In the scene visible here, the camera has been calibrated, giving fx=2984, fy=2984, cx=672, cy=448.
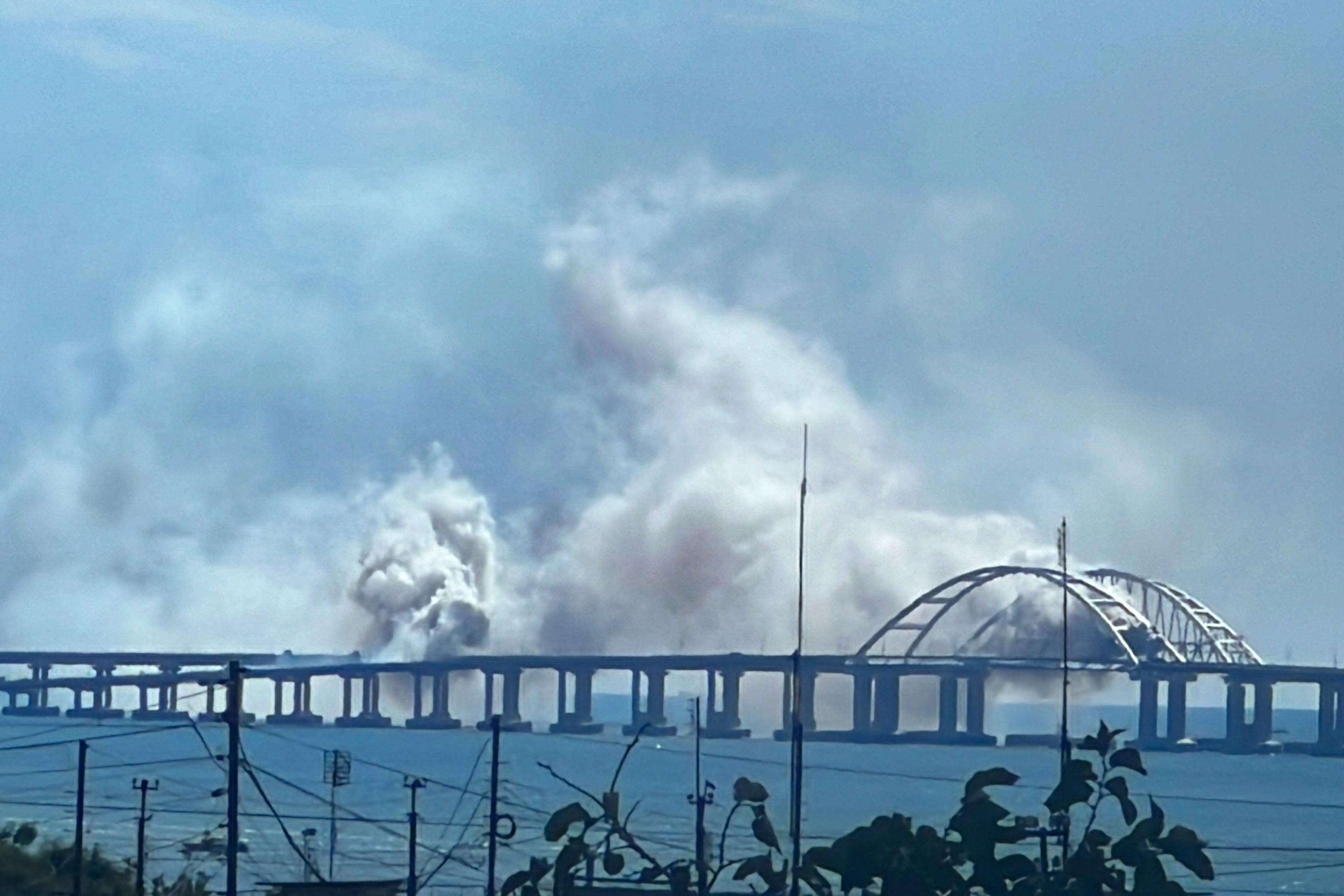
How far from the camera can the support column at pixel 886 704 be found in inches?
6993

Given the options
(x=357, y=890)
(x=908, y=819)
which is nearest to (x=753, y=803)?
(x=908, y=819)

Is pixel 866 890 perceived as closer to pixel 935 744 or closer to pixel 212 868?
pixel 212 868

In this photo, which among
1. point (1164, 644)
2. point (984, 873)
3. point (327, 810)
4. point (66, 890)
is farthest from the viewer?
point (1164, 644)

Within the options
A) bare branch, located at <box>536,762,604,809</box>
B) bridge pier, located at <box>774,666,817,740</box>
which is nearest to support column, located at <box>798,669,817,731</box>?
bridge pier, located at <box>774,666,817,740</box>

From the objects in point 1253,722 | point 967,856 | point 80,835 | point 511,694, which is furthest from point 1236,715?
point 967,856

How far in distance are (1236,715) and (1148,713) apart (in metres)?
5.26

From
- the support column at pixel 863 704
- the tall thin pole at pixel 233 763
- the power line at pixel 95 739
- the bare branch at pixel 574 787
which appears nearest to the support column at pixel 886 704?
the support column at pixel 863 704

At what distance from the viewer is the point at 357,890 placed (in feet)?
143

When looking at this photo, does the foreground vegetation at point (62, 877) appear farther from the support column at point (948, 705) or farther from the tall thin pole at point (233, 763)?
the support column at point (948, 705)

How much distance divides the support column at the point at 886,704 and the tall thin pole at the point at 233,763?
138016 millimetres

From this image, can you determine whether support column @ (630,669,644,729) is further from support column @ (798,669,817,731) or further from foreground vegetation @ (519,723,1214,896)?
foreground vegetation @ (519,723,1214,896)

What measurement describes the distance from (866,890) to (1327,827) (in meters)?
84.3

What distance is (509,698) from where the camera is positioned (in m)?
187

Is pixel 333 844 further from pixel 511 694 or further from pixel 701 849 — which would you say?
pixel 511 694
